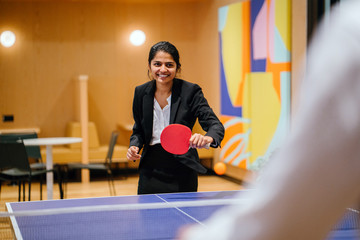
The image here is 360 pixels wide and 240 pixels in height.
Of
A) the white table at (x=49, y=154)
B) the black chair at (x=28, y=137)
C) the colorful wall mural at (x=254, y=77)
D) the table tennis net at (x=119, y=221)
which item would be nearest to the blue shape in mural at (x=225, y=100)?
the colorful wall mural at (x=254, y=77)

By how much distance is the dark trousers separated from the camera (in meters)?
2.90

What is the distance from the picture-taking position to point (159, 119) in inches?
116

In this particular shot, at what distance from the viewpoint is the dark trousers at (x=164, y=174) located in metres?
2.90

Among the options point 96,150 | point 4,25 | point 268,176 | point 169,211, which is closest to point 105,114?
point 96,150

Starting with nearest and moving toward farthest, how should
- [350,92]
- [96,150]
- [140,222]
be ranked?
[350,92] → [140,222] → [96,150]

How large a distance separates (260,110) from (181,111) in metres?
3.80

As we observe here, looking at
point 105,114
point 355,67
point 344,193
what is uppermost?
point 355,67

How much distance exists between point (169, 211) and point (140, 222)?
21 centimetres

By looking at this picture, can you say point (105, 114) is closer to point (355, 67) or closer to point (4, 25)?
point (4, 25)

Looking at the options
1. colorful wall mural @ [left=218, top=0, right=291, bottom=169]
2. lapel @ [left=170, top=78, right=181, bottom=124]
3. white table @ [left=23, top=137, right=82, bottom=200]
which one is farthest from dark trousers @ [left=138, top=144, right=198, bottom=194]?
colorful wall mural @ [left=218, top=0, right=291, bottom=169]

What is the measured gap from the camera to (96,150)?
804 centimetres

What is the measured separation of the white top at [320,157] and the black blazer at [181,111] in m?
2.33

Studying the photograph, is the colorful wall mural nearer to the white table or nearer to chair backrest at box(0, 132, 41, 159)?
the white table

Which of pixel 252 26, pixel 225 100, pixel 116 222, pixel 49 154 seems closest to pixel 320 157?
pixel 116 222
